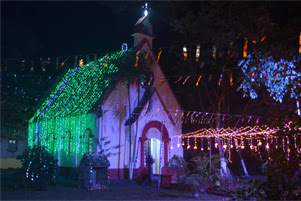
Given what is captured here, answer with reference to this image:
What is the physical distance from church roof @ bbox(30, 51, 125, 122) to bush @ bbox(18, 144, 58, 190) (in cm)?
464

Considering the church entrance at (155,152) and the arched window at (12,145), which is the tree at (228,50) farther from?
the arched window at (12,145)

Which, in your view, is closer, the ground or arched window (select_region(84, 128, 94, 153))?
the ground

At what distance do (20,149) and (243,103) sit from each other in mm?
19110

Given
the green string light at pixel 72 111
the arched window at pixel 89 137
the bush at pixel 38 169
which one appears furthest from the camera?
the green string light at pixel 72 111

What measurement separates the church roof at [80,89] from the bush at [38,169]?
15.2ft

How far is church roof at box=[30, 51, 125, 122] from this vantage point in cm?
1891

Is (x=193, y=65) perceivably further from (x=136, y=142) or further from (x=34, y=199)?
(x=34, y=199)

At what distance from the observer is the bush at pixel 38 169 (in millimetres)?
13344

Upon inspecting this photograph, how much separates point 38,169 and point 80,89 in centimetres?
827

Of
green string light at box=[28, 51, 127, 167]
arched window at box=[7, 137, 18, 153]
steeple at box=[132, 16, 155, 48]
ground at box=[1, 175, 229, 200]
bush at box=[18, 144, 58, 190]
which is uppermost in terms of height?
steeple at box=[132, 16, 155, 48]

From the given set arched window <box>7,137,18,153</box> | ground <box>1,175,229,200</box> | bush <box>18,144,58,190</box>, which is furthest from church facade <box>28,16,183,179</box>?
bush <box>18,144,58,190</box>

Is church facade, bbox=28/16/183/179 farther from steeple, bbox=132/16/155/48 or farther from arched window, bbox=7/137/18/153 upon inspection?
arched window, bbox=7/137/18/153

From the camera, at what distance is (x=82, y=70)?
23.1 meters

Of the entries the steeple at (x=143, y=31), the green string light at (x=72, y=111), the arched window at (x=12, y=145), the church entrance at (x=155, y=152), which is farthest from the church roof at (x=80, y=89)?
the church entrance at (x=155, y=152)
